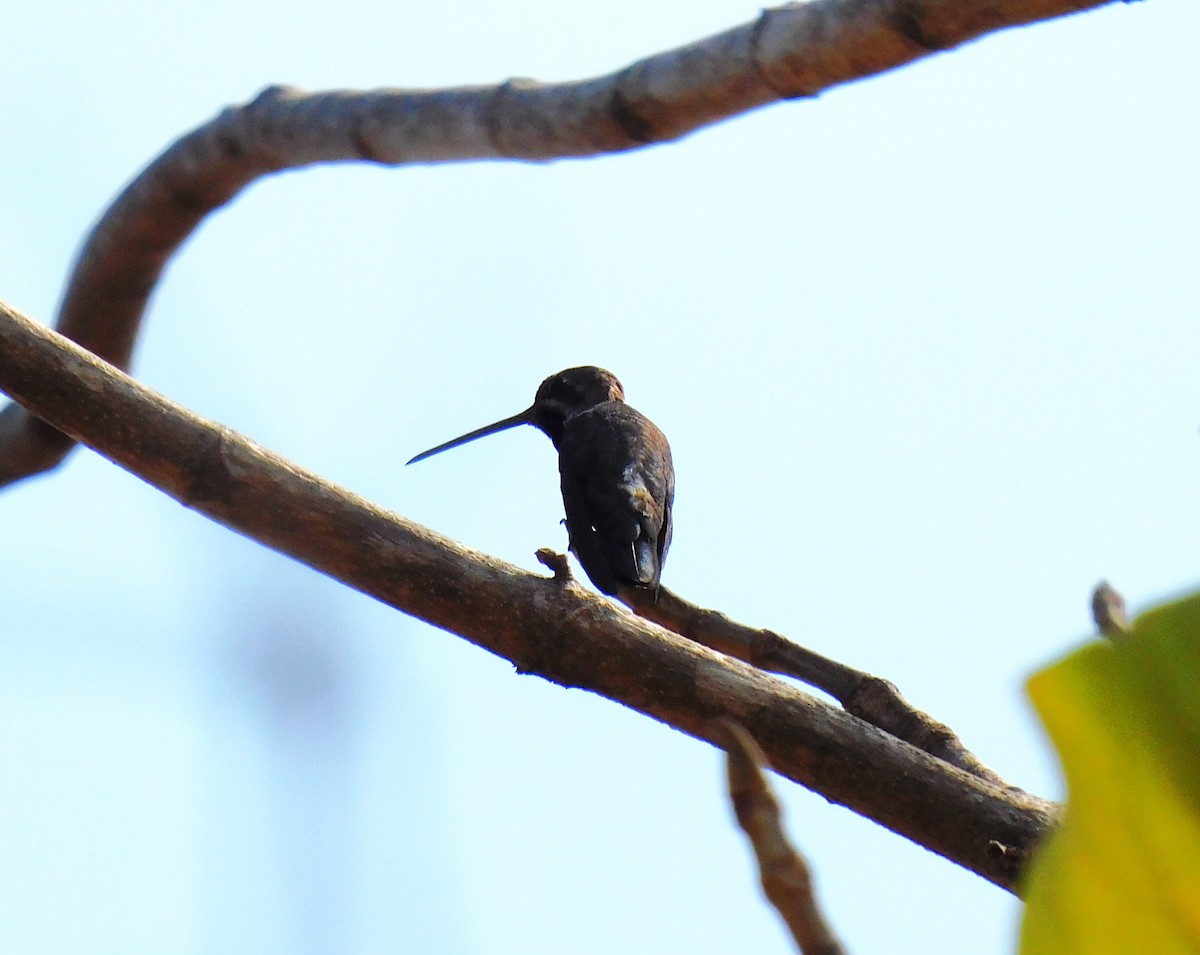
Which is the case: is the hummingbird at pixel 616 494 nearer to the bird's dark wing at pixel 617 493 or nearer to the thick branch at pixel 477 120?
the bird's dark wing at pixel 617 493

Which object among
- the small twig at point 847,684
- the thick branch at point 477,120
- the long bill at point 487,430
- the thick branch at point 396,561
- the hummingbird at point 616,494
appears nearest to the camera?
the thick branch at point 396,561

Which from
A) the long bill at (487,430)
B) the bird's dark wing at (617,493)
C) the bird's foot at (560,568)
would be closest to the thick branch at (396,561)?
the bird's foot at (560,568)

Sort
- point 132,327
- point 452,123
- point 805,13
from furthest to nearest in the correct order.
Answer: point 132,327 < point 452,123 < point 805,13

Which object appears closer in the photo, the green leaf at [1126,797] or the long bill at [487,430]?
the green leaf at [1126,797]

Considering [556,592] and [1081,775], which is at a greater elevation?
[556,592]

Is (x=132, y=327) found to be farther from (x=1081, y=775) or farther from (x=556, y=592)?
(x=1081, y=775)

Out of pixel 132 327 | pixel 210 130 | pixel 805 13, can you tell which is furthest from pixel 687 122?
pixel 132 327
